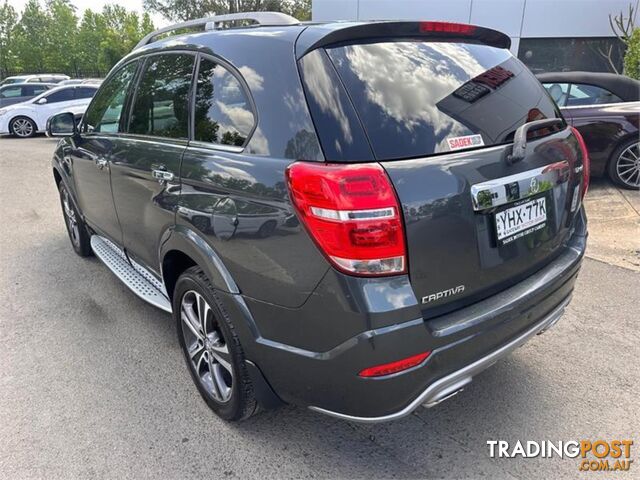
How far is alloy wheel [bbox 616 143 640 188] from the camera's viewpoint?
6.17 m

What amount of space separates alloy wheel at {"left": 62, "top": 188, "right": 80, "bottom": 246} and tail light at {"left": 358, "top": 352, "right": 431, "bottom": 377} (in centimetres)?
382

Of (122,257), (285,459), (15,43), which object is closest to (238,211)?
(285,459)

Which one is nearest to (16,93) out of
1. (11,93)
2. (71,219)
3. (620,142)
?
(11,93)

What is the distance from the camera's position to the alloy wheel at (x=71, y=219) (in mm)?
4593

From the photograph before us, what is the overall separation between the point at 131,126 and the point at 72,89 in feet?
42.3

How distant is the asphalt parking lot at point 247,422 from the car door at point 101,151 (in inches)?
28.3

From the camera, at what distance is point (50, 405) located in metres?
2.58

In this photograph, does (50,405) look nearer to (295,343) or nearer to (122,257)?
(122,257)

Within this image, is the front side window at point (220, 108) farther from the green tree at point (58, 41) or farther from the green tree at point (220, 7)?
the green tree at point (58, 41)

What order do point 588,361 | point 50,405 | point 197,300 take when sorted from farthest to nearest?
point 588,361, point 50,405, point 197,300

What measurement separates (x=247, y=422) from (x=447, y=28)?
7.06 feet

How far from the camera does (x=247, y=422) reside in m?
2.43

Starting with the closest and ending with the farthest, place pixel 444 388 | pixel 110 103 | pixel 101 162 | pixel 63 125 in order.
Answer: pixel 444 388
pixel 101 162
pixel 110 103
pixel 63 125

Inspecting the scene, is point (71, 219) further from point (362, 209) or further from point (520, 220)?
point (520, 220)
